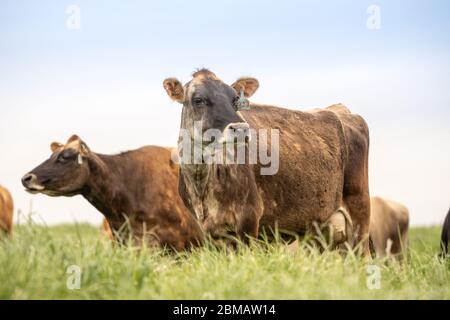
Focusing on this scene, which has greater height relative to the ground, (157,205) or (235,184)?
(235,184)

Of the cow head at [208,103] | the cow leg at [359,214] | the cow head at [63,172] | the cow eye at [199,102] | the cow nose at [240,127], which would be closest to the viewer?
the cow nose at [240,127]

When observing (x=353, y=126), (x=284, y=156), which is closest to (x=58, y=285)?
(x=284, y=156)

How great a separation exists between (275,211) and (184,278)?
295cm

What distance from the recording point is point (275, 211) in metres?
9.96

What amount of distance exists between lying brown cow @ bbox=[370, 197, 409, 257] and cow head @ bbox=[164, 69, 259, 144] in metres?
10.6

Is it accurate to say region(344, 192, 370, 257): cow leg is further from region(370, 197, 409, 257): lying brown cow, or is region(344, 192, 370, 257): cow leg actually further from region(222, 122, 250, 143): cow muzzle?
region(370, 197, 409, 257): lying brown cow

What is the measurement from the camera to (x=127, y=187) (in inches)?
545

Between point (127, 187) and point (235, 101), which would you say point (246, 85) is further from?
point (127, 187)

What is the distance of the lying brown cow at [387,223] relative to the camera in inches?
780

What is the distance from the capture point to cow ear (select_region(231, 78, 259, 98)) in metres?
10.4

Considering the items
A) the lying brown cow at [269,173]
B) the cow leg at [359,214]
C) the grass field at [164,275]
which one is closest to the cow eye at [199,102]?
the lying brown cow at [269,173]

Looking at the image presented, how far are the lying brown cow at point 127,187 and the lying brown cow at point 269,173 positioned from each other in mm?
2933

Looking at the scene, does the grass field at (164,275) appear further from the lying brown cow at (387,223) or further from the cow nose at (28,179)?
the lying brown cow at (387,223)
